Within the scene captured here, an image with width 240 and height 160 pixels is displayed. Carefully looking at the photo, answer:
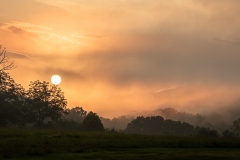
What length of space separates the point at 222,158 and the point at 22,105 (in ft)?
230

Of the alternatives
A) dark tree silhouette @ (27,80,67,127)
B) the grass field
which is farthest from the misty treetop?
the grass field

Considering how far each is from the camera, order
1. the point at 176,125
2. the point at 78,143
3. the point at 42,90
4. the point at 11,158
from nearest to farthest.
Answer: the point at 11,158 → the point at 78,143 → the point at 42,90 → the point at 176,125

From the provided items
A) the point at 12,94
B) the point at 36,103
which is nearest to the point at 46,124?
the point at 36,103

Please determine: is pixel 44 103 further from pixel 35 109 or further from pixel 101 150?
pixel 101 150

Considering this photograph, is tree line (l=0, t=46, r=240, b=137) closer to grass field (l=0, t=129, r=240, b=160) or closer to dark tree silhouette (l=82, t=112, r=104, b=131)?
dark tree silhouette (l=82, t=112, r=104, b=131)

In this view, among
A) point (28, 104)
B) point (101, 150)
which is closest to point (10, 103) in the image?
point (28, 104)

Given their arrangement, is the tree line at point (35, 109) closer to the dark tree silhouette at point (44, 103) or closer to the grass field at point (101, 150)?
the dark tree silhouette at point (44, 103)

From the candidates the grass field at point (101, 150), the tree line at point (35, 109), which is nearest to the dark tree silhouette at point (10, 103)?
the tree line at point (35, 109)

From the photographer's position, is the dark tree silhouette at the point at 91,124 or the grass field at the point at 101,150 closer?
the grass field at the point at 101,150

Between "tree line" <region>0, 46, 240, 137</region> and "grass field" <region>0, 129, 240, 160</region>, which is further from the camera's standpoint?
"tree line" <region>0, 46, 240, 137</region>

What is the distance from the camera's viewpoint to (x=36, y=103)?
304ft

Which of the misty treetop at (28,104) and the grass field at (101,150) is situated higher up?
the misty treetop at (28,104)

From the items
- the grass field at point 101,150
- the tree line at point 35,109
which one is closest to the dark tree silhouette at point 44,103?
the tree line at point 35,109

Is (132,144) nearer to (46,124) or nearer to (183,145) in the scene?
(183,145)
